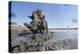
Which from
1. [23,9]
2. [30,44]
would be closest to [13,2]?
[23,9]

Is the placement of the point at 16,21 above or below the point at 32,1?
below

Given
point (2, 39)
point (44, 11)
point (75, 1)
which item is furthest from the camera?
point (75, 1)

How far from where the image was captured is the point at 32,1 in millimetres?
2332

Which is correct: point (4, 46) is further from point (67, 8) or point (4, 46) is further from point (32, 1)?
point (67, 8)

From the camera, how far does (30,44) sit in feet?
7.49

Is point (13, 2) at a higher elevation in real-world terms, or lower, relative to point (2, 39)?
higher

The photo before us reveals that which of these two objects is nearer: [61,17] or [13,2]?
[13,2]

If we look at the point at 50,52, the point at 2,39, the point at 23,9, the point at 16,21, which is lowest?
the point at 50,52

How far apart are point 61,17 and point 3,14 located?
0.80 meters

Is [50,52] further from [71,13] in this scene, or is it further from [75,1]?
[75,1]

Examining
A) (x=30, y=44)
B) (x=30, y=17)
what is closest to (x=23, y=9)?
(x=30, y=17)

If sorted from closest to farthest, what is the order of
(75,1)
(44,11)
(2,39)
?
(2,39) < (44,11) < (75,1)

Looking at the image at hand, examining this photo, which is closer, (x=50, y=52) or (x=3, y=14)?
(x=3, y=14)

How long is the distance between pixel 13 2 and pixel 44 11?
1.43 ft
